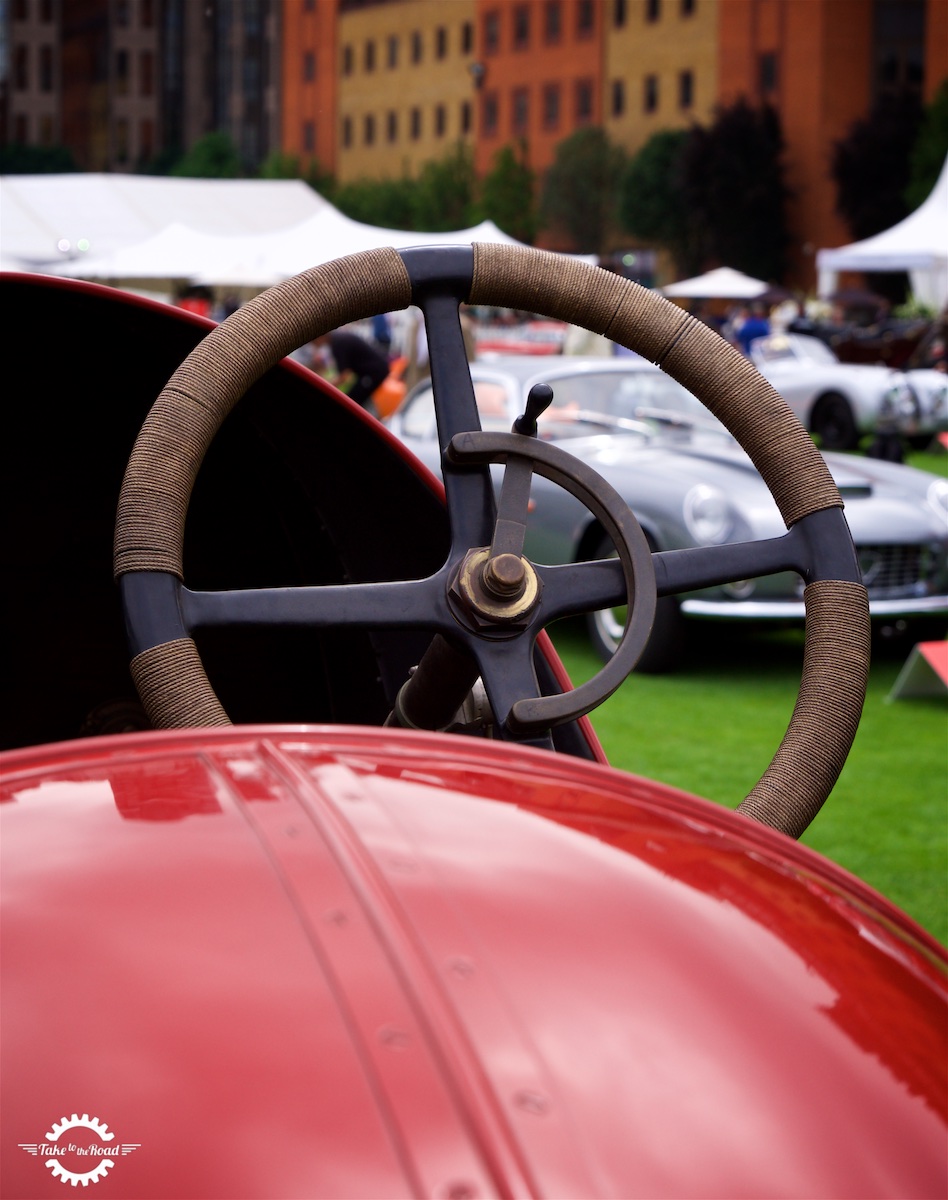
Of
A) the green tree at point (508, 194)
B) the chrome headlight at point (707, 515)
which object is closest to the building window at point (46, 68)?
the green tree at point (508, 194)

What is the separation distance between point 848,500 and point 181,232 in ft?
56.8

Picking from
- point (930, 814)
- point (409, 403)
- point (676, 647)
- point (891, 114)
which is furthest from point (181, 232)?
point (891, 114)

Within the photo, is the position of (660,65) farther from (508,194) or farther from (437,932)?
(437,932)

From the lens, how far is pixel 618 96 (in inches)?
2685

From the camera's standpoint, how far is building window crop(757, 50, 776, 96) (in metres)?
61.5

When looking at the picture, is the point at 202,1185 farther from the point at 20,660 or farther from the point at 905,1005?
the point at 20,660

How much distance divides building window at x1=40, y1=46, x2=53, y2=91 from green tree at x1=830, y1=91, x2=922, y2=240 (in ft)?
234

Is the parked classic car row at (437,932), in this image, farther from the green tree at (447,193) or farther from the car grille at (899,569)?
the green tree at (447,193)

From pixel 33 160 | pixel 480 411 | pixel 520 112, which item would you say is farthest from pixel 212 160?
pixel 480 411

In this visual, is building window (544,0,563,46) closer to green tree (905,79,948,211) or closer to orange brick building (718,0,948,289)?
orange brick building (718,0,948,289)

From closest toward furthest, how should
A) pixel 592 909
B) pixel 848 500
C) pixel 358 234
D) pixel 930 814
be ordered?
Answer: pixel 592 909, pixel 930 814, pixel 848 500, pixel 358 234

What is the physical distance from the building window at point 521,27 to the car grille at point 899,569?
70.9 m

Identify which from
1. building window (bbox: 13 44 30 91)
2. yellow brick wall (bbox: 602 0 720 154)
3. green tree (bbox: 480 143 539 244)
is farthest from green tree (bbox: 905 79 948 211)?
building window (bbox: 13 44 30 91)

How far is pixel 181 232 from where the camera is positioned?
871 inches
